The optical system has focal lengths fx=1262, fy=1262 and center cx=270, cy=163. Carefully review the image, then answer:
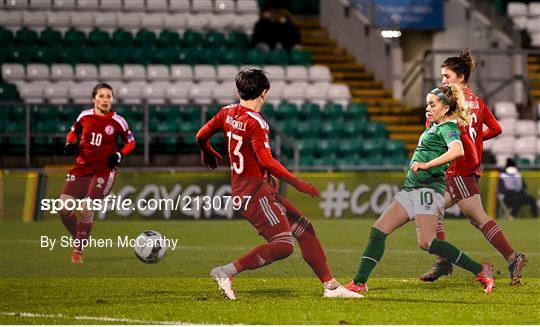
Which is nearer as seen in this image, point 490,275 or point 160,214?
point 490,275

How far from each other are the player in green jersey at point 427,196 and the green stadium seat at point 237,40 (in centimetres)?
1574

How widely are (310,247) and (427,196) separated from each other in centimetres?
98

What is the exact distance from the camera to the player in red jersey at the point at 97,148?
40.1 ft

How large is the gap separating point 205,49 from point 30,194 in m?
7.41

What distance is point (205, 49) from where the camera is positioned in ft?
79.8

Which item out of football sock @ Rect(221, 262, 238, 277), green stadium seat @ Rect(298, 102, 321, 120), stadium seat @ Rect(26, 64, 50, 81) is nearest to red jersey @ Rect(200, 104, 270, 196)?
football sock @ Rect(221, 262, 238, 277)

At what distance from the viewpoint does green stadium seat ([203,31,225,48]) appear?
2470 centimetres

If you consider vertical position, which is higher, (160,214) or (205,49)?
(205,49)

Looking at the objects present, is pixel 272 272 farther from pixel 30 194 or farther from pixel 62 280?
pixel 30 194

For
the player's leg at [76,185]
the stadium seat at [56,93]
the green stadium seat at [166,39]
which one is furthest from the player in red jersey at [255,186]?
the green stadium seat at [166,39]

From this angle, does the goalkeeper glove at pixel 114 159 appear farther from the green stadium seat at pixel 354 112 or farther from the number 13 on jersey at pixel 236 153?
the green stadium seat at pixel 354 112

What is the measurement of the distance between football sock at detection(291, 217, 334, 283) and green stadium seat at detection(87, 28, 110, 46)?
15.3 meters

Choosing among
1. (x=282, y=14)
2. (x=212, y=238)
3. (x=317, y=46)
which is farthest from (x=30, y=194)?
(x=317, y=46)

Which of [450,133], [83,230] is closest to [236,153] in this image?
[450,133]
